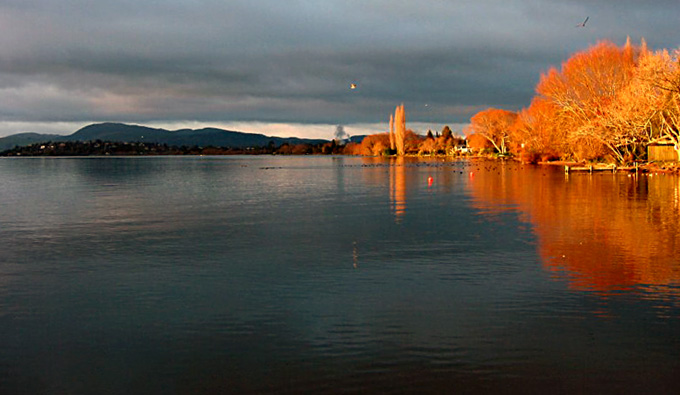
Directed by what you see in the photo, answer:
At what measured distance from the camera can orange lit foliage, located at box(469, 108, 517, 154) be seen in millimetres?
172375

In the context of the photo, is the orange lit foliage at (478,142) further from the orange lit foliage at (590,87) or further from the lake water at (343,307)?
the lake water at (343,307)

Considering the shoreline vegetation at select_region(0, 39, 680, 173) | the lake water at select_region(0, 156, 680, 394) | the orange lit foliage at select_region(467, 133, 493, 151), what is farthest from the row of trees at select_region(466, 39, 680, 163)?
the orange lit foliage at select_region(467, 133, 493, 151)

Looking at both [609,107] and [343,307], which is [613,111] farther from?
[343,307]

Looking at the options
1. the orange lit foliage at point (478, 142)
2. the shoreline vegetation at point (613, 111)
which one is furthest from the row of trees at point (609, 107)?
the orange lit foliage at point (478, 142)

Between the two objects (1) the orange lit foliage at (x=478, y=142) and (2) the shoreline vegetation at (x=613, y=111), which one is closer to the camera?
(2) the shoreline vegetation at (x=613, y=111)

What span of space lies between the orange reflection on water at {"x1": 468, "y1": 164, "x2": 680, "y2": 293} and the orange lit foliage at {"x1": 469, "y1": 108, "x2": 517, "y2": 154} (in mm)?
128332

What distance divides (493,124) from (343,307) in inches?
6722

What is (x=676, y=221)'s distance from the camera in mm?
27094

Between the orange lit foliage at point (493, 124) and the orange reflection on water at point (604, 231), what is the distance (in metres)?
128

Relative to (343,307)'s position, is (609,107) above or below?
above

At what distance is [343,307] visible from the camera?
1323 centimetres

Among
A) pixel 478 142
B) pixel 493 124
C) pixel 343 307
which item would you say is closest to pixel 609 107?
pixel 343 307

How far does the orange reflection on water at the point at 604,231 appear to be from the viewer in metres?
16.3

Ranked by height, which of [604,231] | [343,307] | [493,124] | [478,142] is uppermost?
[493,124]
